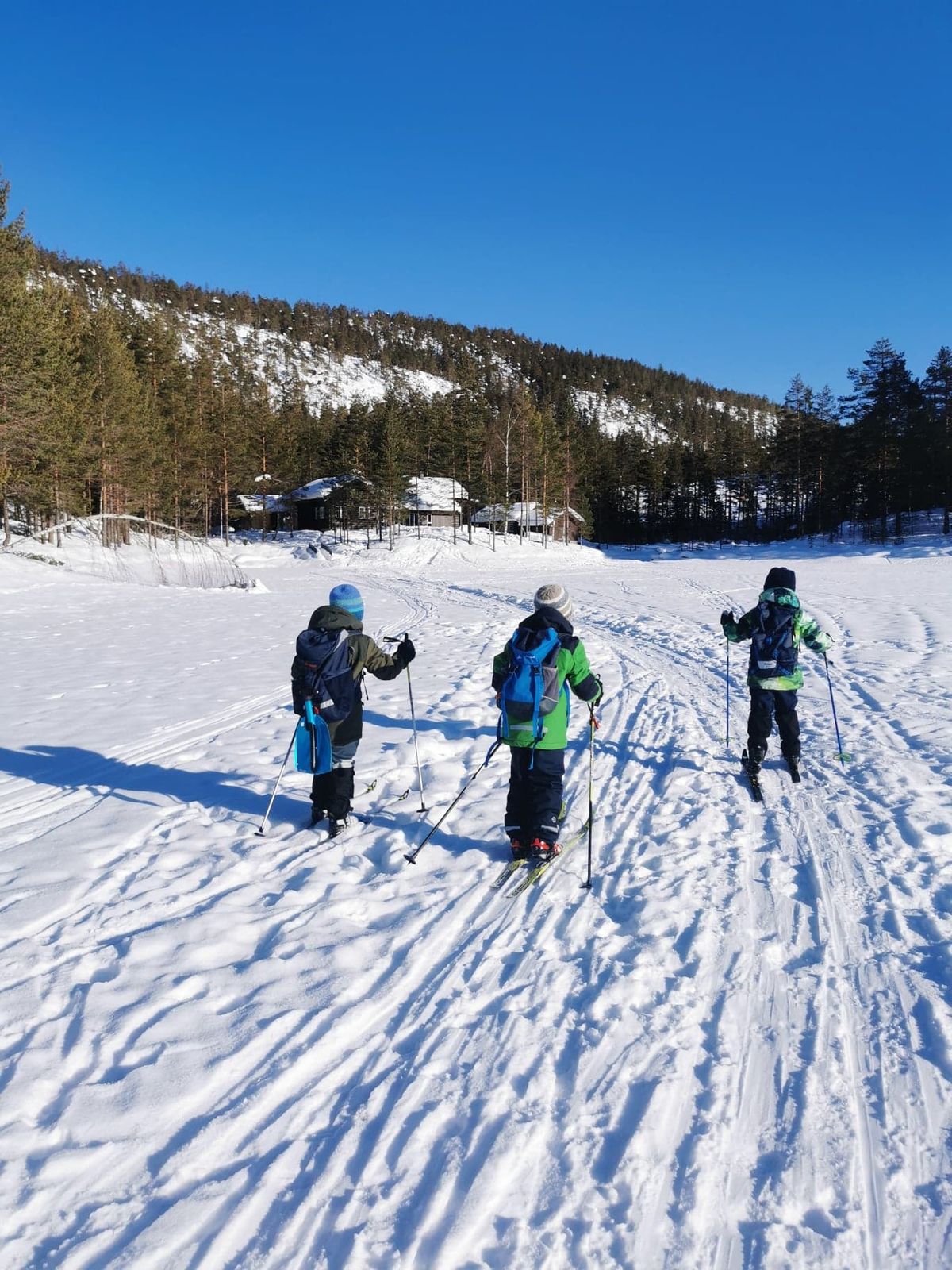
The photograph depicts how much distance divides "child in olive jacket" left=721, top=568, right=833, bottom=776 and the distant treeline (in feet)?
89.7

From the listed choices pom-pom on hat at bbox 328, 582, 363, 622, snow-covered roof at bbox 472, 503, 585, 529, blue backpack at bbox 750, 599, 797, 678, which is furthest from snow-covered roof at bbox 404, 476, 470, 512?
pom-pom on hat at bbox 328, 582, 363, 622

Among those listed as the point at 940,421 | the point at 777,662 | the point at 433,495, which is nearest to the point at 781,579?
the point at 777,662

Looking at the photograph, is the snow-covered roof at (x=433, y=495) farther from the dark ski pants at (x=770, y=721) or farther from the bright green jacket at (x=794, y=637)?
the dark ski pants at (x=770, y=721)

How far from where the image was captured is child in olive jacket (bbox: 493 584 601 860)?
4.63m

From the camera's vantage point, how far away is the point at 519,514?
207 feet

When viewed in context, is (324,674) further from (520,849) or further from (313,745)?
(520,849)

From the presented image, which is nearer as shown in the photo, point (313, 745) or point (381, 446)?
point (313, 745)

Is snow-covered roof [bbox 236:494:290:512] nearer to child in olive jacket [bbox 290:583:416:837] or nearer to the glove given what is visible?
child in olive jacket [bbox 290:583:416:837]

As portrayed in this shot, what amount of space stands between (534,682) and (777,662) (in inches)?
117

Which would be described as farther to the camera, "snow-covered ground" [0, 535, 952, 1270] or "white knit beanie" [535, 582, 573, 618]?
"white knit beanie" [535, 582, 573, 618]

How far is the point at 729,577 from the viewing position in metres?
29.2

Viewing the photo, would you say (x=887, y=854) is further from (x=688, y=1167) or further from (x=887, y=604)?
(x=887, y=604)

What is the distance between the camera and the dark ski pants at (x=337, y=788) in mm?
5332

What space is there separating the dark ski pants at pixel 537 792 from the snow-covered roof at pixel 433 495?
57.0 m
